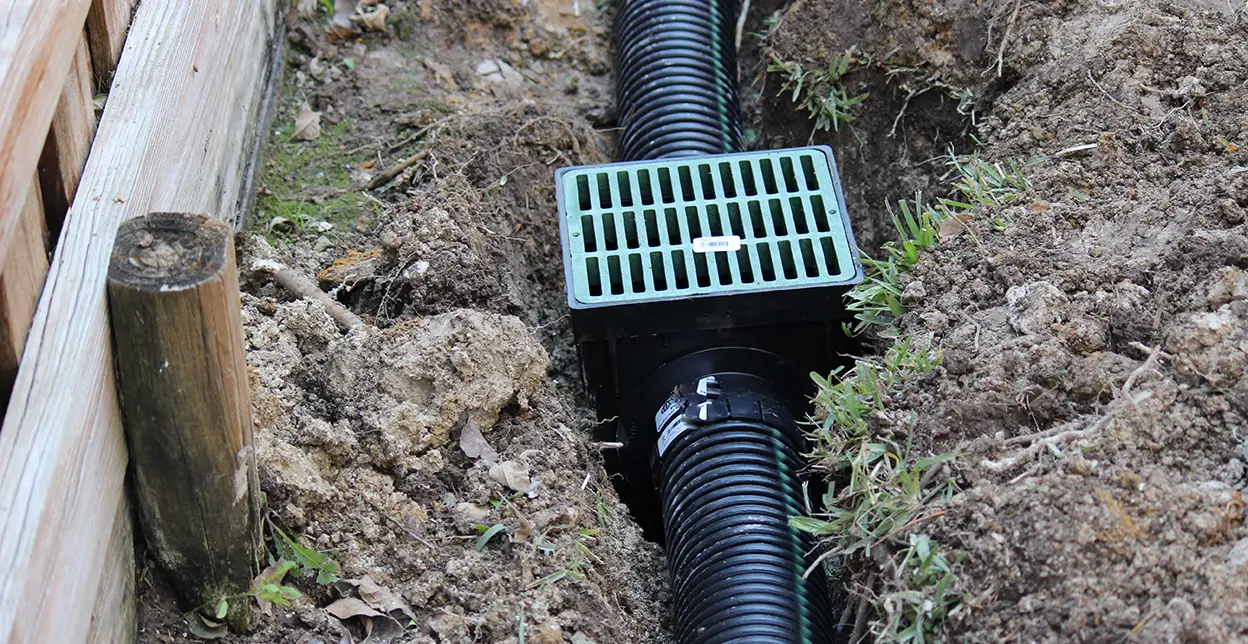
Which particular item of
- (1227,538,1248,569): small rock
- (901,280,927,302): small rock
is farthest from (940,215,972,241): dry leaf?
(1227,538,1248,569): small rock

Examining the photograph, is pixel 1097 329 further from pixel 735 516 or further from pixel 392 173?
pixel 392 173

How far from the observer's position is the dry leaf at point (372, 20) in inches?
132

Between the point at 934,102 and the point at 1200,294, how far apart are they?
1.12m

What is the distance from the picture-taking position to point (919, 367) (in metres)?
2.12

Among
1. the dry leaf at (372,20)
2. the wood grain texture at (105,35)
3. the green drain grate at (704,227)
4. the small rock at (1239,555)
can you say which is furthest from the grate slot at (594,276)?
the dry leaf at (372,20)

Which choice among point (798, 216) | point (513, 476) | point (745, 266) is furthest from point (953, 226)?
point (513, 476)

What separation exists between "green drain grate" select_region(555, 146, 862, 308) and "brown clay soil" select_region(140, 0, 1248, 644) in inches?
7.7

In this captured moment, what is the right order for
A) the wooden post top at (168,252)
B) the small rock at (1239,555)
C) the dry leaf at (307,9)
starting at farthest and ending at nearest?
1. the dry leaf at (307,9)
2. the small rock at (1239,555)
3. the wooden post top at (168,252)

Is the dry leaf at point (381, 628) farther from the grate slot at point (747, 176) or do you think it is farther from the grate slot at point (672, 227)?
the grate slot at point (747, 176)

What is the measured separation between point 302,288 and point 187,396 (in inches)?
34.6

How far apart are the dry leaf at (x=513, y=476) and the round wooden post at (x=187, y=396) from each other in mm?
481

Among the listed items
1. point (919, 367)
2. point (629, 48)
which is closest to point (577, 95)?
point (629, 48)

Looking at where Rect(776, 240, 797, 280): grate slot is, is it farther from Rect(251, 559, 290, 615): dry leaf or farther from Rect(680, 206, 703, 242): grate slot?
Rect(251, 559, 290, 615): dry leaf

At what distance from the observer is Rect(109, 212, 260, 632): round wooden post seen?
4.99ft
